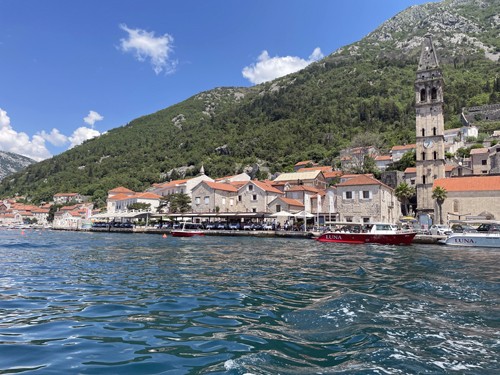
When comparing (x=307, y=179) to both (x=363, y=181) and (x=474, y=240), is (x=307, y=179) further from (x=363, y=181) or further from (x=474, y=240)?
(x=474, y=240)

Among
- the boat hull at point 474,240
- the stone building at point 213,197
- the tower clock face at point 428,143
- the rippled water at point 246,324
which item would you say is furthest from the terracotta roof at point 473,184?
the rippled water at point 246,324

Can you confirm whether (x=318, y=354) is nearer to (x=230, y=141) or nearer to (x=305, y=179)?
(x=305, y=179)

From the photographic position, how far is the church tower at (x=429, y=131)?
140 feet

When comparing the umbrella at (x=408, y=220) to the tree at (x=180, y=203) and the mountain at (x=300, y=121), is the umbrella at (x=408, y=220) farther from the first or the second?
the mountain at (x=300, y=121)

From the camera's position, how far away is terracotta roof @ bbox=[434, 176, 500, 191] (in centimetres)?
3631

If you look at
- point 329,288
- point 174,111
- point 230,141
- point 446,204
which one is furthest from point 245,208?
point 174,111

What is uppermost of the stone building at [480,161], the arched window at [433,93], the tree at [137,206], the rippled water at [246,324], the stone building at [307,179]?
the arched window at [433,93]

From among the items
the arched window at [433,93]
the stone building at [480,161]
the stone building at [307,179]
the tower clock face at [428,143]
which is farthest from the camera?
the stone building at [307,179]

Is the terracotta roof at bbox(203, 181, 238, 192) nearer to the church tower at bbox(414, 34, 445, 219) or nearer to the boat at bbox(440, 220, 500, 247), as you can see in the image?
the church tower at bbox(414, 34, 445, 219)

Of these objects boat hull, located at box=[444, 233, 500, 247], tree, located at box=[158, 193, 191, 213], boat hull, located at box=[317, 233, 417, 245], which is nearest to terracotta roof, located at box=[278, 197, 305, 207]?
tree, located at box=[158, 193, 191, 213]

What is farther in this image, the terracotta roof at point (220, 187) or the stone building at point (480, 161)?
the stone building at point (480, 161)

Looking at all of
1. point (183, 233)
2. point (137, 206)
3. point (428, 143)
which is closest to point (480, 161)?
point (428, 143)

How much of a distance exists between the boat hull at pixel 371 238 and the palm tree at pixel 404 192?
23.2 m

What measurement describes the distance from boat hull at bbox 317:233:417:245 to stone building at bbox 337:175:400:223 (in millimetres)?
12709
